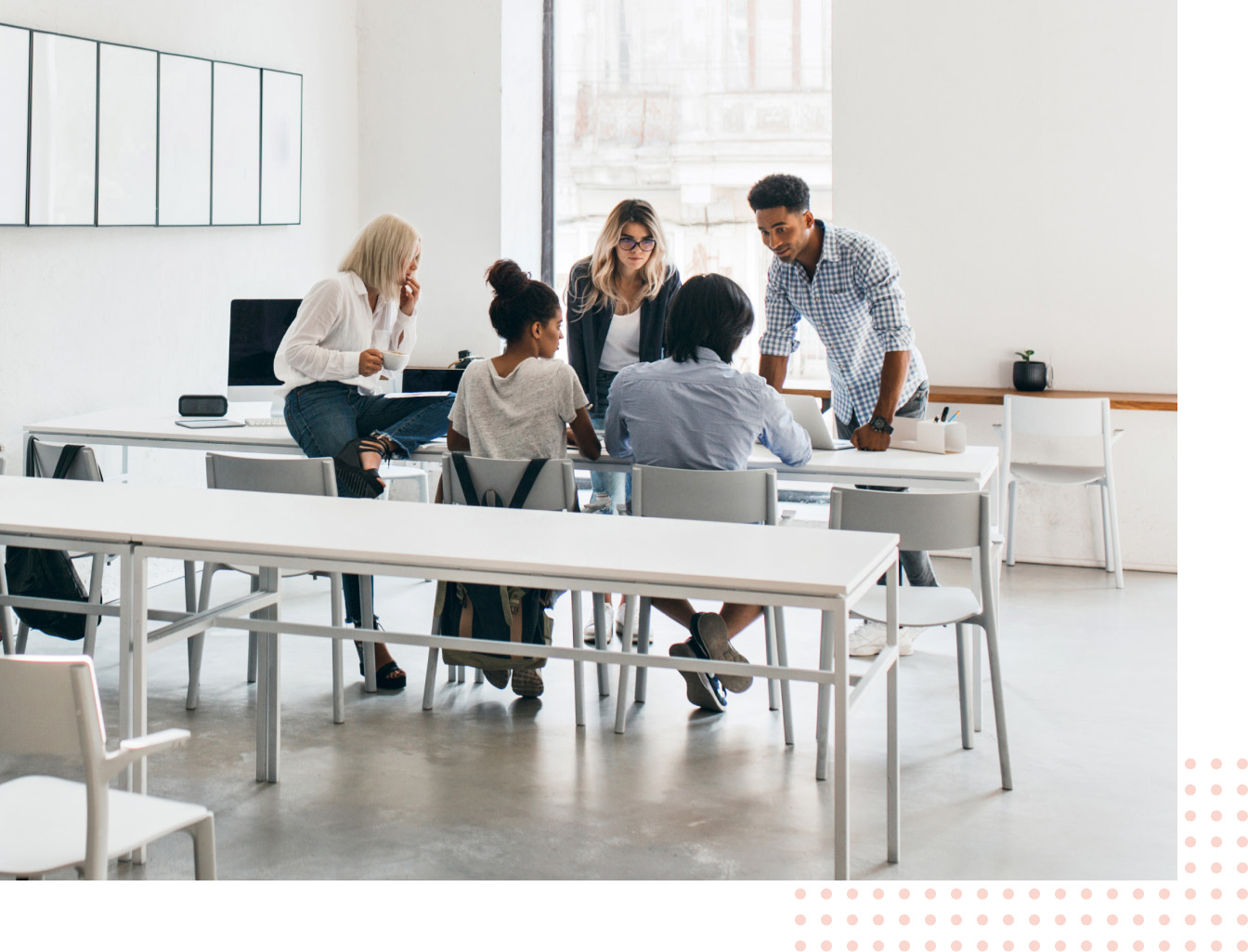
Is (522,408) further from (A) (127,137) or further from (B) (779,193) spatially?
(A) (127,137)

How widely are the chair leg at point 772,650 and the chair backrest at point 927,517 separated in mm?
595

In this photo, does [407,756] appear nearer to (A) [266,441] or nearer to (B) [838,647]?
(A) [266,441]

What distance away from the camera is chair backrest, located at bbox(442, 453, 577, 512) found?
3.57 metres

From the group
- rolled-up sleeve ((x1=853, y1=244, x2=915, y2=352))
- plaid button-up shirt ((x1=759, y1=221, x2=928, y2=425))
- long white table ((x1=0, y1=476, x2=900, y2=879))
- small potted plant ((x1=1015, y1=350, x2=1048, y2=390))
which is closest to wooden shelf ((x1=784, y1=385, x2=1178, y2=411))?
small potted plant ((x1=1015, y1=350, x2=1048, y2=390))

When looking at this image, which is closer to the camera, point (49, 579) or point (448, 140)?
point (49, 579)

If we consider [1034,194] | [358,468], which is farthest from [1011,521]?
[358,468]

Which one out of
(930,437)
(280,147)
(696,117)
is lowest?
(930,437)

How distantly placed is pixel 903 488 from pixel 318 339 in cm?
179

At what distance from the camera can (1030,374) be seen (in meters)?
5.68

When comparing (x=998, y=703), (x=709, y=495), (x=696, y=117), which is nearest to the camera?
(x=998, y=703)

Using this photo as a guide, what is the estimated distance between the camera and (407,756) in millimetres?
3412

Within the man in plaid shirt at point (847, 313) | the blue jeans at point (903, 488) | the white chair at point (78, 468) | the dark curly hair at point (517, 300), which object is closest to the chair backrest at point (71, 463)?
the white chair at point (78, 468)

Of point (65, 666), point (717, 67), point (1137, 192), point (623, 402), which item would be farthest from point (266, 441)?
point (1137, 192)

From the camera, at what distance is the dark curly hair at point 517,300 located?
3.68 metres
